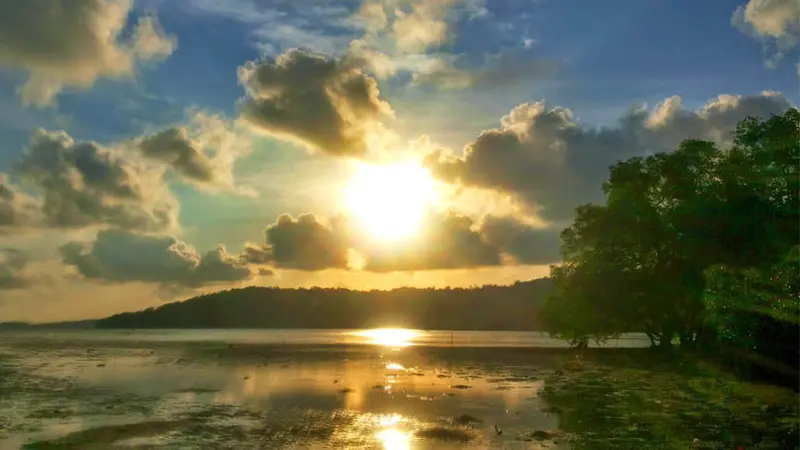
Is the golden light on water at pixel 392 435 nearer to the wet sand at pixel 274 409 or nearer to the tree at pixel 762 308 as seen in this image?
the wet sand at pixel 274 409

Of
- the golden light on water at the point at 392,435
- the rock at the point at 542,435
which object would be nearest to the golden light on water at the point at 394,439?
the golden light on water at the point at 392,435

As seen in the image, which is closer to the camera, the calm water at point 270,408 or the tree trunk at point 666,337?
the calm water at point 270,408

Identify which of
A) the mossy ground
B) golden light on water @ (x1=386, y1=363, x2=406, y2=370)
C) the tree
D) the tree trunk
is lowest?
the mossy ground

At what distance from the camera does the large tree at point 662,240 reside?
169ft

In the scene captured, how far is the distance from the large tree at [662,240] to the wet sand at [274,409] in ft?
49.0

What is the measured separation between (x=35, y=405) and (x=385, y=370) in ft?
106

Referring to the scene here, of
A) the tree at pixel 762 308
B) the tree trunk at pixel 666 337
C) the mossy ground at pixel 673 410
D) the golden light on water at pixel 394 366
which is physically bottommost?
the mossy ground at pixel 673 410

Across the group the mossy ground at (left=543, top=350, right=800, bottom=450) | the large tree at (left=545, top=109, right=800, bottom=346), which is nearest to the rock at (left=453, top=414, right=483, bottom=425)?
the mossy ground at (left=543, top=350, right=800, bottom=450)

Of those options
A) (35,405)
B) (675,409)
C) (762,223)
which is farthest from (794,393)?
(35,405)

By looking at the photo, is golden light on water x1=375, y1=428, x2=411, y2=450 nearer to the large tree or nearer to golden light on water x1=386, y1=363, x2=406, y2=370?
Answer: the large tree

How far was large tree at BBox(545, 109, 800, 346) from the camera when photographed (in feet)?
169

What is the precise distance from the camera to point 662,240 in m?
68.2

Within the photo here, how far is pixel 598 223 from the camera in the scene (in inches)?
2872

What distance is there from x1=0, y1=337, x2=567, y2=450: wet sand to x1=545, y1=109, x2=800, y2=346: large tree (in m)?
14.9
